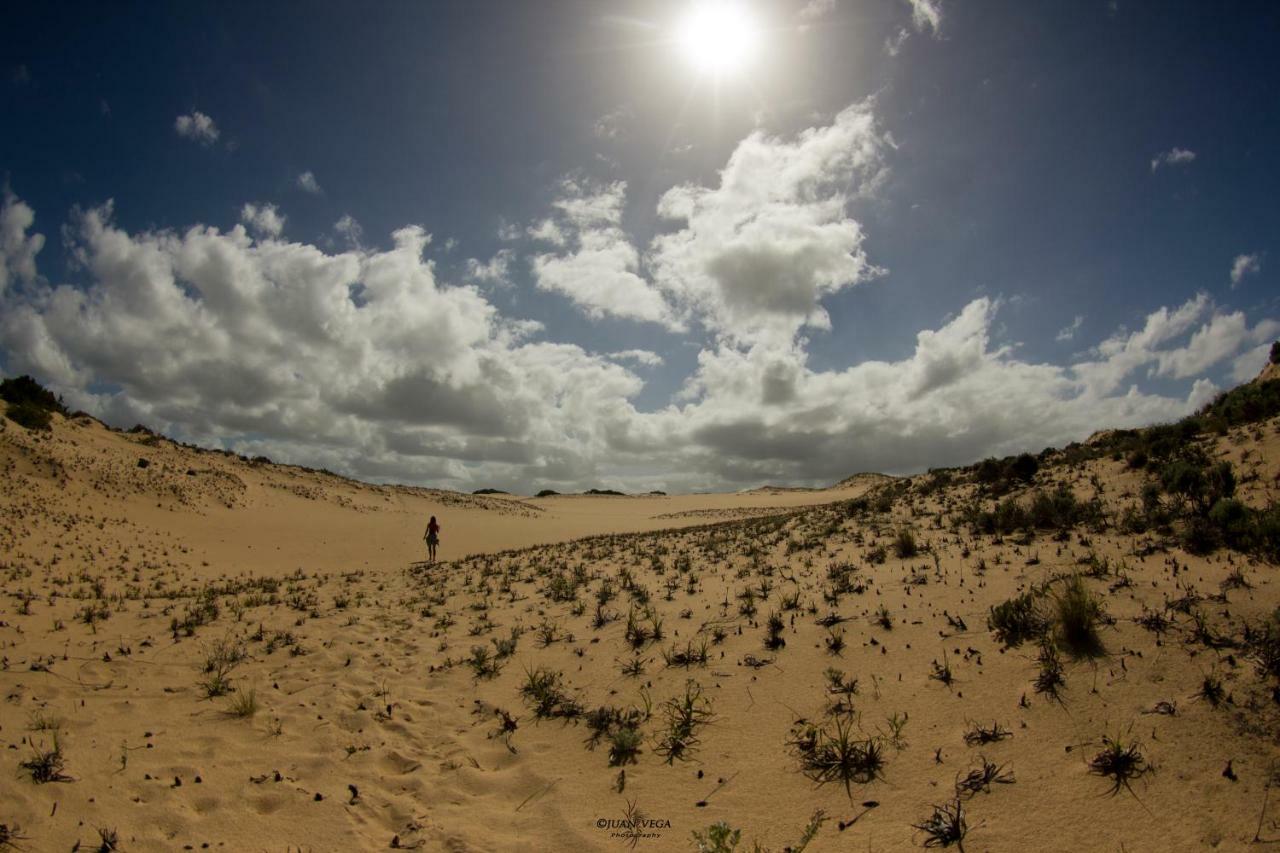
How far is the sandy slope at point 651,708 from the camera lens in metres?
4.16

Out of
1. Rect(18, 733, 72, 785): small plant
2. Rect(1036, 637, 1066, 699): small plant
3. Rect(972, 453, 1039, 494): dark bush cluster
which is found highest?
Rect(972, 453, 1039, 494): dark bush cluster

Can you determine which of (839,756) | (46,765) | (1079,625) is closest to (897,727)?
(839,756)

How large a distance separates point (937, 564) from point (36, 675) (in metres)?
12.7

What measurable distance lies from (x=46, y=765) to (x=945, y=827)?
739cm

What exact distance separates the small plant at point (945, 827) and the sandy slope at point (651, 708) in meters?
0.06

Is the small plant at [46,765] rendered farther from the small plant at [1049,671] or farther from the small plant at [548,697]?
the small plant at [1049,671]

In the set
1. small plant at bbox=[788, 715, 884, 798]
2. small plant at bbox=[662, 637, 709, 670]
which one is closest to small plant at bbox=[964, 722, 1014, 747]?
small plant at bbox=[788, 715, 884, 798]

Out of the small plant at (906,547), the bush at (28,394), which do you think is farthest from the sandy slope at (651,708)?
the bush at (28,394)

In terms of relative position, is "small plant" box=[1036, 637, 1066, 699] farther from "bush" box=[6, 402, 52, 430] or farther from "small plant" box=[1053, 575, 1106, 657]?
"bush" box=[6, 402, 52, 430]

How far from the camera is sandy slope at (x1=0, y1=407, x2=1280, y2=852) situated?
4164mm

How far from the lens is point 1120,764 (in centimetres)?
404

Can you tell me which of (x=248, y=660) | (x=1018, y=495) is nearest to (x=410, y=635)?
(x=248, y=660)

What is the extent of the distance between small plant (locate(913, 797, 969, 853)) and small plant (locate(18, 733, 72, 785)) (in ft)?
23.2

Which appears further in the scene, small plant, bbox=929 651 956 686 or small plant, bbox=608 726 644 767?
small plant, bbox=929 651 956 686
